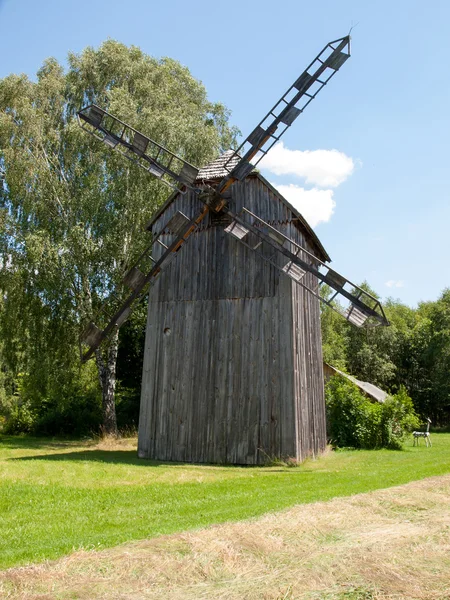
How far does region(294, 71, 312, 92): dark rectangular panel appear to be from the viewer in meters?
16.9

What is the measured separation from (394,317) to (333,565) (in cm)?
5871

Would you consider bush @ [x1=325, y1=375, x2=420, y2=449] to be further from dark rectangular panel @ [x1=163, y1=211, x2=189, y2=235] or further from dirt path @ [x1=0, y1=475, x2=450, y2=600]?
dirt path @ [x1=0, y1=475, x2=450, y2=600]

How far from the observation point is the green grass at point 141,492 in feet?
24.8

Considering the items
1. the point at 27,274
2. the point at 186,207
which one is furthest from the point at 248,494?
the point at 27,274

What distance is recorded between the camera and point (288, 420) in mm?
16062

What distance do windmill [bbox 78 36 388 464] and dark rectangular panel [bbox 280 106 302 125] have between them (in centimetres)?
4

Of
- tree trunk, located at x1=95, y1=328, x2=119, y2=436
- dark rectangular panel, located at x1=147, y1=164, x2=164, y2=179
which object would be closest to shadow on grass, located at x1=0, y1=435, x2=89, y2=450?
tree trunk, located at x1=95, y1=328, x2=119, y2=436

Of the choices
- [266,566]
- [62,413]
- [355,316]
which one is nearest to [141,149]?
[355,316]

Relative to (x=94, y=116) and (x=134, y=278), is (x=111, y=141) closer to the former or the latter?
(x=94, y=116)

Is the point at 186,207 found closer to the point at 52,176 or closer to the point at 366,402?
the point at 52,176

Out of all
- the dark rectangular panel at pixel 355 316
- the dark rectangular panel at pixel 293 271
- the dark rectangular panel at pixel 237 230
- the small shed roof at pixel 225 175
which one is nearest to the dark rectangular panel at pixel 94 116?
the small shed roof at pixel 225 175

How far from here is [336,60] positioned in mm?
16828

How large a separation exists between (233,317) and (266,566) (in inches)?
445

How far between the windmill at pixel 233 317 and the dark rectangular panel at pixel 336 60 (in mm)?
28
